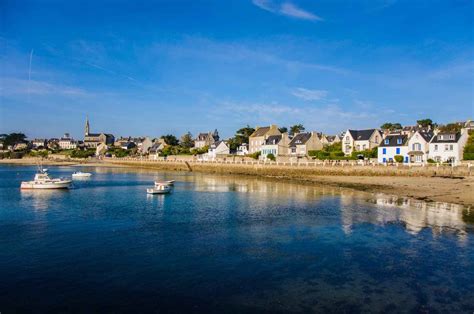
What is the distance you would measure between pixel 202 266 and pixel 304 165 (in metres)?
53.7

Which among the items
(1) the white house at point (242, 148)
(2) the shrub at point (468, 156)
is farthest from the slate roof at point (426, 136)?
(1) the white house at point (242, 148)

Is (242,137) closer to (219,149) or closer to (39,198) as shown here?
(219,149)

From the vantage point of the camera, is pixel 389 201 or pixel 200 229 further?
pixel 389 201

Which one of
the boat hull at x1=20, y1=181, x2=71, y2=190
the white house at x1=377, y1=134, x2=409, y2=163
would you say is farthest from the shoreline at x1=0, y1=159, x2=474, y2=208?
the boat hull at x1=20, y1=181, x2=71, y2=190

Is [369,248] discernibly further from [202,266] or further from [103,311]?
[103,311]

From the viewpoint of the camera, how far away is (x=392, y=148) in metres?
67.1

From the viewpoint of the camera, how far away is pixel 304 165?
6688cm

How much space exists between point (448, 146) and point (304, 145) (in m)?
31.0

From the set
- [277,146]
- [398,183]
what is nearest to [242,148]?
[277,146]

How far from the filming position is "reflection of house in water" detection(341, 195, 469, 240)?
2183 centimetres

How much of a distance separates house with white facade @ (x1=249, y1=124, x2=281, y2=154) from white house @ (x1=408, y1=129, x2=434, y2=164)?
129ft

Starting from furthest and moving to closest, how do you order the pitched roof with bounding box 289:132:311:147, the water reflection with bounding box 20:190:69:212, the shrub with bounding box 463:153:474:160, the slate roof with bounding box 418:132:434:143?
the pitched roof with bounding box 289:132:311:147
the slate roof with bounding box 418:132:434:143
the shrub with bounding box 463:153:474:160
the water reflection with bounding box 20:190:69:212

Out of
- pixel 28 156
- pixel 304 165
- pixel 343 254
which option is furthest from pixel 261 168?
pixel 28 156

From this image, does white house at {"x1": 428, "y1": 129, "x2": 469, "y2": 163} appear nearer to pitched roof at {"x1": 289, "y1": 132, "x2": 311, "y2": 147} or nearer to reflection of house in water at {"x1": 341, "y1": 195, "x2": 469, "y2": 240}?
pitched roof at {"x1": 289, "y1": 132, "x2": 311, "y2": 147}
